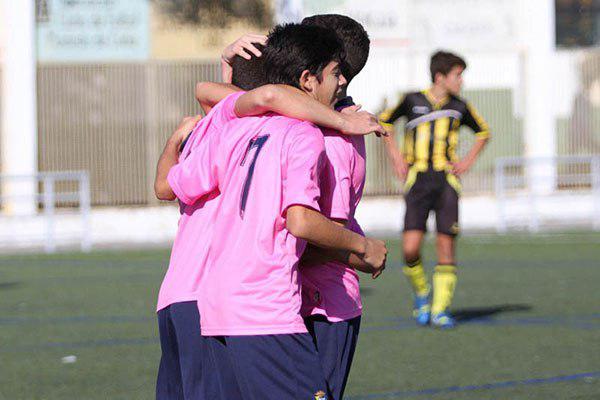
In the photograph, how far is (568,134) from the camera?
99.9ft

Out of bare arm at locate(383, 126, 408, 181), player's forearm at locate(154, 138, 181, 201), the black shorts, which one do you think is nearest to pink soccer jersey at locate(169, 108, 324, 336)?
player's forearm at locate(154, 138, 181, 201)

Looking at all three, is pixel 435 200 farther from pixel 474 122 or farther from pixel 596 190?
pixel 596 190

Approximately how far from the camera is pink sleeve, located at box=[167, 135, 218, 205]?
452 centimetres

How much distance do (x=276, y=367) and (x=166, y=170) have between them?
104cm

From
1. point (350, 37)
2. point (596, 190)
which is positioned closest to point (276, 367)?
point (350, 37)

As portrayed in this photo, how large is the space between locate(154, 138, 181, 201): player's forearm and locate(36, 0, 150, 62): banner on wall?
2330 centimetres

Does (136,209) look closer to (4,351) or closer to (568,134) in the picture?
(568,134)

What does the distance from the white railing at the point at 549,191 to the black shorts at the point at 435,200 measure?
14948mm

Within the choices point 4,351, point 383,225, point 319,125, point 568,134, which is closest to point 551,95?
point 568,134

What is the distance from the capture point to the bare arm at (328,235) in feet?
14.0

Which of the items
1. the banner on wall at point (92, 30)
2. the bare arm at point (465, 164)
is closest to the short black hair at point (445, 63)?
the bare arm at point (465, 164)

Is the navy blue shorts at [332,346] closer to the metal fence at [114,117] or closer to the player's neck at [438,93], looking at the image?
the player's neck at [438,93]

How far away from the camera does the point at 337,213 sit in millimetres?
4578

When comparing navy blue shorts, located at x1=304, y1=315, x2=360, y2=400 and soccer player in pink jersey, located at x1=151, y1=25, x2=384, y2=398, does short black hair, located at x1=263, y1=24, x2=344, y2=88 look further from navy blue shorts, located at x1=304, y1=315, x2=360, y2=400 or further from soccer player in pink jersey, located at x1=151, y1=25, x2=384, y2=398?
navy blue shorts, located at x1=304, y1=315, x2=360, y2=400
